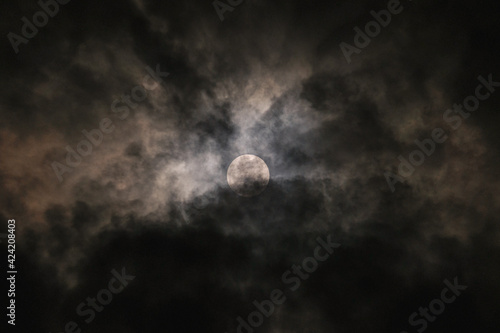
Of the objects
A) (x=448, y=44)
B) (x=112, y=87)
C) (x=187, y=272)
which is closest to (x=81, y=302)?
(x=187, y=272)

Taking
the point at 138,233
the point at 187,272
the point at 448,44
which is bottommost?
the point at 187,272

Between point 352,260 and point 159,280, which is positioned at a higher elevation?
point 159,280

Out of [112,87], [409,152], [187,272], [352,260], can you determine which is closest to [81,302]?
[187,272]

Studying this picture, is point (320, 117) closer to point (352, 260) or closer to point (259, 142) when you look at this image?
point (259, 142)

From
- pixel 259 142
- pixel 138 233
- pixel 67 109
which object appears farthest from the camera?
pixel 138 233

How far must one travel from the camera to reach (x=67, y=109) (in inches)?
641

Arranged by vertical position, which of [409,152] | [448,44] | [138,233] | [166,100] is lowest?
[409,152]

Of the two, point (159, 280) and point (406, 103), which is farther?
point (159, 280)

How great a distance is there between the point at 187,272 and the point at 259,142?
11.0m

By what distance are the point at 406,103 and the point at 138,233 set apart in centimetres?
1983

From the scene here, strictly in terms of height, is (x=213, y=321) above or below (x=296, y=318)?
above

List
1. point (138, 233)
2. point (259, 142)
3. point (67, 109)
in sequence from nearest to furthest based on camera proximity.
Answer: point (67, 109) < point (259, 142) < point (138, 233)

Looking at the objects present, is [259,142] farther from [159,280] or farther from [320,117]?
[159,280]

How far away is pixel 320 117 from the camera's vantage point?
18.0 metres
